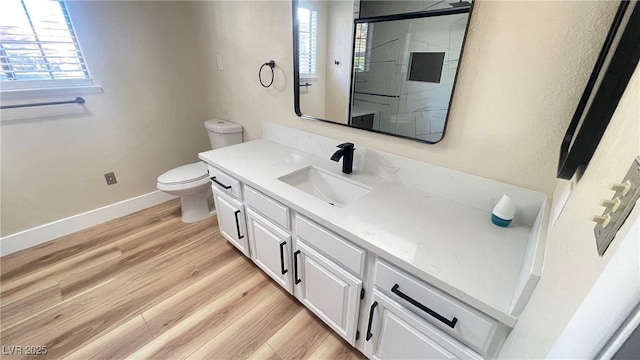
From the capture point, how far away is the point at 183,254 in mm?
1932

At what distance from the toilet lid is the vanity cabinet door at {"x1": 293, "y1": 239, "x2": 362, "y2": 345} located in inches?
49.0

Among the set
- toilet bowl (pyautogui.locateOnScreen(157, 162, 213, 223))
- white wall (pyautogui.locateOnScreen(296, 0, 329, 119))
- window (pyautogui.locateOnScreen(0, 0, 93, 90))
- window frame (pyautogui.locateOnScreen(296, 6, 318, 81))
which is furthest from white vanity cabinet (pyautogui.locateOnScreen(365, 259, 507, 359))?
window (pyautogui.locateOnScreen(0, 0, 93, 90))

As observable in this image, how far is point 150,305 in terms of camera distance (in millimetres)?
1530

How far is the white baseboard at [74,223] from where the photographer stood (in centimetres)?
190

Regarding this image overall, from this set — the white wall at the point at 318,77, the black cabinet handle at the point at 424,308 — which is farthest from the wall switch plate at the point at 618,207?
the white wall at the point at 318,77

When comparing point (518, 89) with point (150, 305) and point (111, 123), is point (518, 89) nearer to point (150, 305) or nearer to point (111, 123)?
point (150, 305)

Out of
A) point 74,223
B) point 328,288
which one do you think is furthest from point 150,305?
point 74,223

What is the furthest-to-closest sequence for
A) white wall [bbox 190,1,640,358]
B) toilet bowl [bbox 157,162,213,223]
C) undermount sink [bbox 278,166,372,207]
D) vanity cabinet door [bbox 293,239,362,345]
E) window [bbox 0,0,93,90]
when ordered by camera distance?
toilet bowl [bbox 157,162,213,223] → window [bbox 0,0,93,90] → undermount sink [bbox 278,166,372,207] → vanity cabinet door [bbox 293,239,362,345] → white wall [bbox 190,1,640,358]

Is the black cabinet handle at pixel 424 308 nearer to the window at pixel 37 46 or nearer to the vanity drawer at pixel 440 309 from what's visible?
the vanity drawer at pixel 440 309

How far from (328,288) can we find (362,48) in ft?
3.96

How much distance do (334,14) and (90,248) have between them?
2.42 m

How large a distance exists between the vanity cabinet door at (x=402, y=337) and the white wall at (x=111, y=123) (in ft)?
7.85

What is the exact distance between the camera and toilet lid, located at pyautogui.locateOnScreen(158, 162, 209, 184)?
2025mm

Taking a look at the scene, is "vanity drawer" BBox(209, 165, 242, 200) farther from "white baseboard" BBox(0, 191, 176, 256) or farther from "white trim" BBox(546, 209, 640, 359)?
"white trim" BBox(546, 209, 640, 359)
